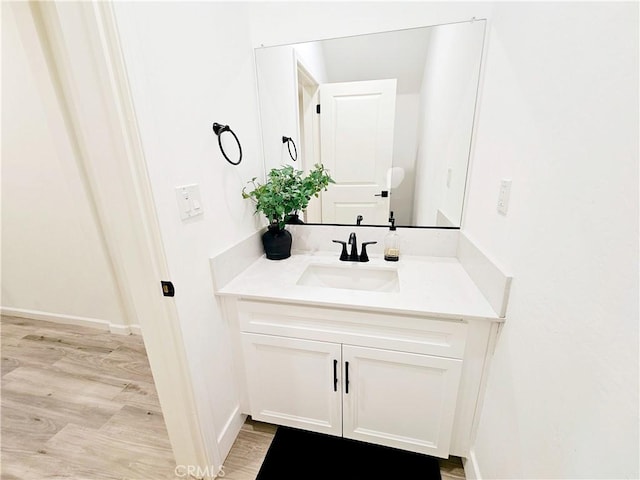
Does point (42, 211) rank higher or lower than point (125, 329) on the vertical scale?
higher

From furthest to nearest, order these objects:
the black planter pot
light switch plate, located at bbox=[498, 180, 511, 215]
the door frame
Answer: the black planter pot → light switch plate, located at bbox=[498, 180, 511, 215] → the door frame

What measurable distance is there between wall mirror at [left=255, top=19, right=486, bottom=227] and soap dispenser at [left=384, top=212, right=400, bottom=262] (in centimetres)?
10

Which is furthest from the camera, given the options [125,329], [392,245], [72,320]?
[72,320]

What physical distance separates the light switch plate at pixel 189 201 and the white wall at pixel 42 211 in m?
1.40

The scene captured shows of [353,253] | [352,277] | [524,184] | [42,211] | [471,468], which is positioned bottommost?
[471,468]

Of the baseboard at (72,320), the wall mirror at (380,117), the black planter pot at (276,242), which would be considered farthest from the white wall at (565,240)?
the baseboard at (72,320)

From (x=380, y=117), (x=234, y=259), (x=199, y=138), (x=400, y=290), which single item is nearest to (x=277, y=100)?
(x=380, y=117)

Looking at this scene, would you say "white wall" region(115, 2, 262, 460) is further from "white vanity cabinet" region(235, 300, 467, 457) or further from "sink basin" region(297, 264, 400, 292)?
"sink basin" region(297, 264, 400, 292)

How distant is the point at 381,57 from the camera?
134 cm

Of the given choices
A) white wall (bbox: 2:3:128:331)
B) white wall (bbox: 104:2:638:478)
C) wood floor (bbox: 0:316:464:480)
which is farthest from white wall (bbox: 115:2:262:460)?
white wall (bbox: 2:3:128:331)

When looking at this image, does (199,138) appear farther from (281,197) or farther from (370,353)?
(370,353)

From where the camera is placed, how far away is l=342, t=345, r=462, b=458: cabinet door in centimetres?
107

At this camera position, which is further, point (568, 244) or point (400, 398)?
point (400, 398)

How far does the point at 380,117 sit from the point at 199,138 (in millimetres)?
923
